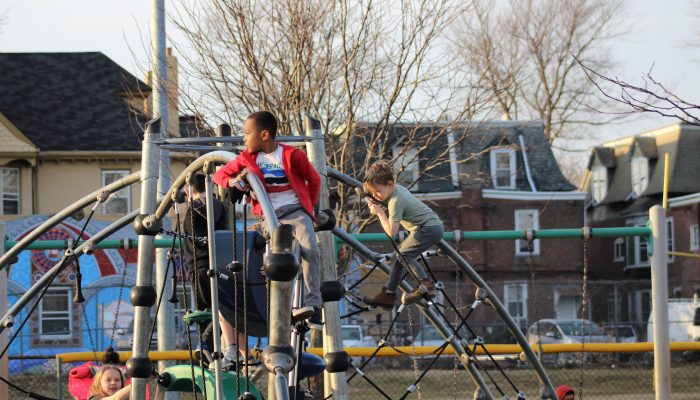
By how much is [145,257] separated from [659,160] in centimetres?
3849

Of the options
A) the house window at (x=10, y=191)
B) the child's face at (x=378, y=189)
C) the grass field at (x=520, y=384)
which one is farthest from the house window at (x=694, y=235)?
the child's face at (x=378, y=189)

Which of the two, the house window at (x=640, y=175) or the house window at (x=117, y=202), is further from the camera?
the house window at (x=640, y=175)

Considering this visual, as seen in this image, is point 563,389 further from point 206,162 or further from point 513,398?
point 513,398

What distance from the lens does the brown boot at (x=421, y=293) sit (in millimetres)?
8688

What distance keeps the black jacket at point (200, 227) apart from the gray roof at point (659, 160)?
35694 mm

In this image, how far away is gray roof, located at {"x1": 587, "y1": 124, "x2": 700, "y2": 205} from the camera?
42.6 metres

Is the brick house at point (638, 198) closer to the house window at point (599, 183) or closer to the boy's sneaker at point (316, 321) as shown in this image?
the house window at point (599, 183)

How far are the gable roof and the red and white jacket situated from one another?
26258 mm

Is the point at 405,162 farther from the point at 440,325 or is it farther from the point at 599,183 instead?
the point at 599,183

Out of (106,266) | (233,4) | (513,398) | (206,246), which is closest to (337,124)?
(233,4)

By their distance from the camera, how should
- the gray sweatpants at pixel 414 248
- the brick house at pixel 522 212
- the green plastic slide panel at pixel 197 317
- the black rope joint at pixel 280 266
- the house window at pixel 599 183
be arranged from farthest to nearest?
1. the house window at pixel 599 183
2. the brick house at pixel 522 212
3. the gray sweatpants at pixel 414 248
4. the green plastic slide panel at pixel 197 317
5. the black rope joint at pixel 280 266

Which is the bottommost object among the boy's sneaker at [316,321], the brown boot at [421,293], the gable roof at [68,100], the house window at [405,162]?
the boy's sneaker at [316,321]

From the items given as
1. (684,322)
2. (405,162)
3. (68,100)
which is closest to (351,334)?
(684,322)

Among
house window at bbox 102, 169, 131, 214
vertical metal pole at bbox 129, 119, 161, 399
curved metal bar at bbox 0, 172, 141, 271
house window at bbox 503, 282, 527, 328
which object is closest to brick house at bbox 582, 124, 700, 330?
house window at bbox 503, 282, 527, 328
